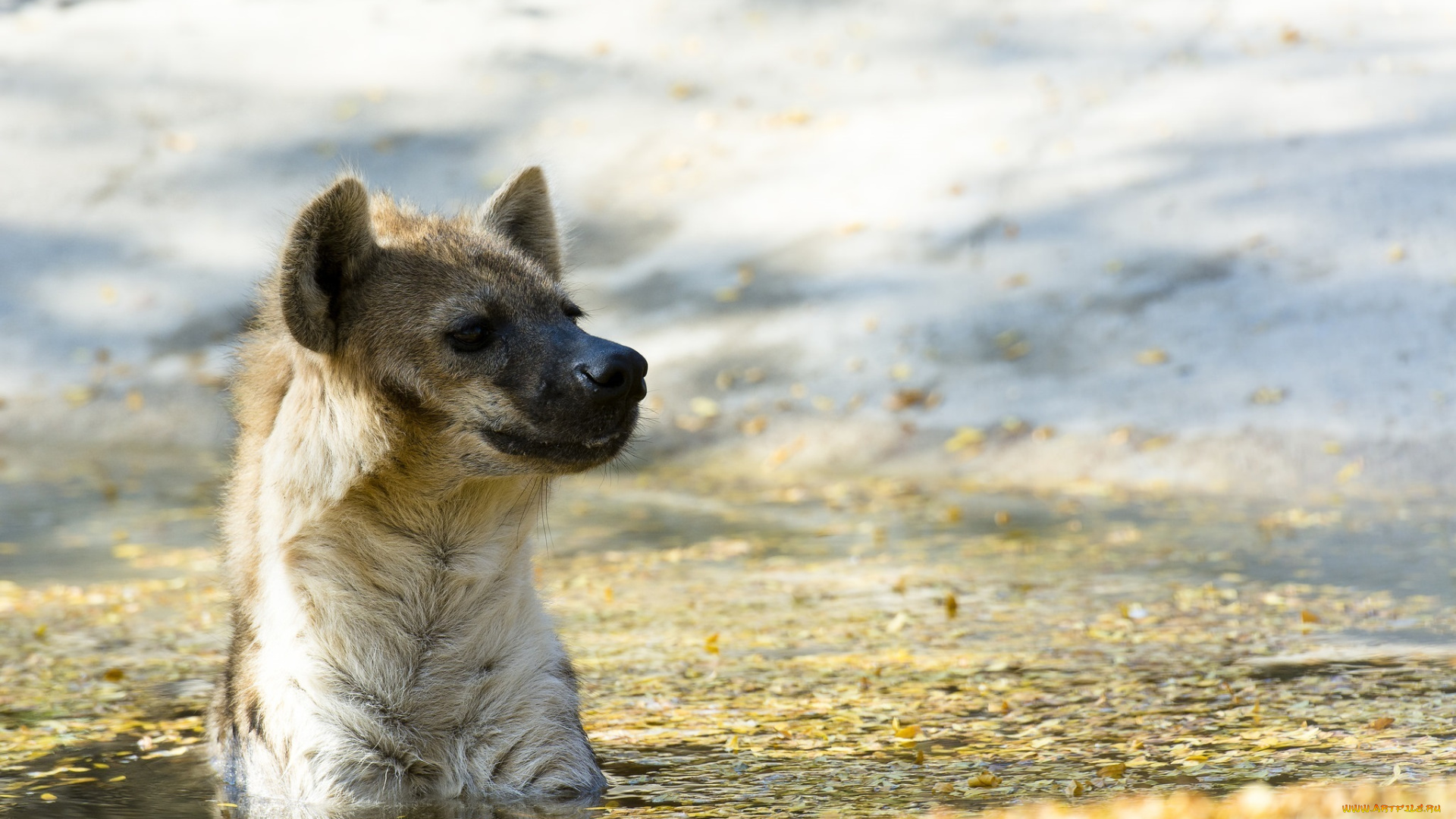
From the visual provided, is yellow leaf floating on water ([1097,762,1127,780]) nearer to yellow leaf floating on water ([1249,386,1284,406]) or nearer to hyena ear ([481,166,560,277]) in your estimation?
hyena ear ([481,166,560,277])

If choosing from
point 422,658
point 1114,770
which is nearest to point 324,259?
point 422,658

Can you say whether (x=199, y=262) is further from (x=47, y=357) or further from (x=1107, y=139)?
(x=1107, y=139)

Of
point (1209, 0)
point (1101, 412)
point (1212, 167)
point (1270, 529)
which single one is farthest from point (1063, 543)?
point (1209, 0)

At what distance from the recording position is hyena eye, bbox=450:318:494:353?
15.4ft

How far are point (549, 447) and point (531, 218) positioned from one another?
1.31 meters

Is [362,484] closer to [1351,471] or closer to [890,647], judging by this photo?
[890,647]

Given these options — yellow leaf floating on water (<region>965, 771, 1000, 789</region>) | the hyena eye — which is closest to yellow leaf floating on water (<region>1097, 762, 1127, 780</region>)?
yellow leaf floating on water (<region>965, 771, 1000, 789</region>)

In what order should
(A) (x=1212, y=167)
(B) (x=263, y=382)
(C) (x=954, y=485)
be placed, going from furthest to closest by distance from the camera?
(A) (x=1212, y=167) → (C) (x=954, y=485) → (B) (x=263, y=382)

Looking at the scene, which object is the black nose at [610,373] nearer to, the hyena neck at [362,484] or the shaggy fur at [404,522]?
the shaggy fur at [404,522]

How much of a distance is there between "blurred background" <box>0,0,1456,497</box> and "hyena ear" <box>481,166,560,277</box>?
6079 millimetres

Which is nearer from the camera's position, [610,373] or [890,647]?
[610,373]

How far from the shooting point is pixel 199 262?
16.2 m

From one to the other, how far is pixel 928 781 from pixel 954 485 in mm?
6368

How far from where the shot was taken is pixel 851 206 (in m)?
15.9
